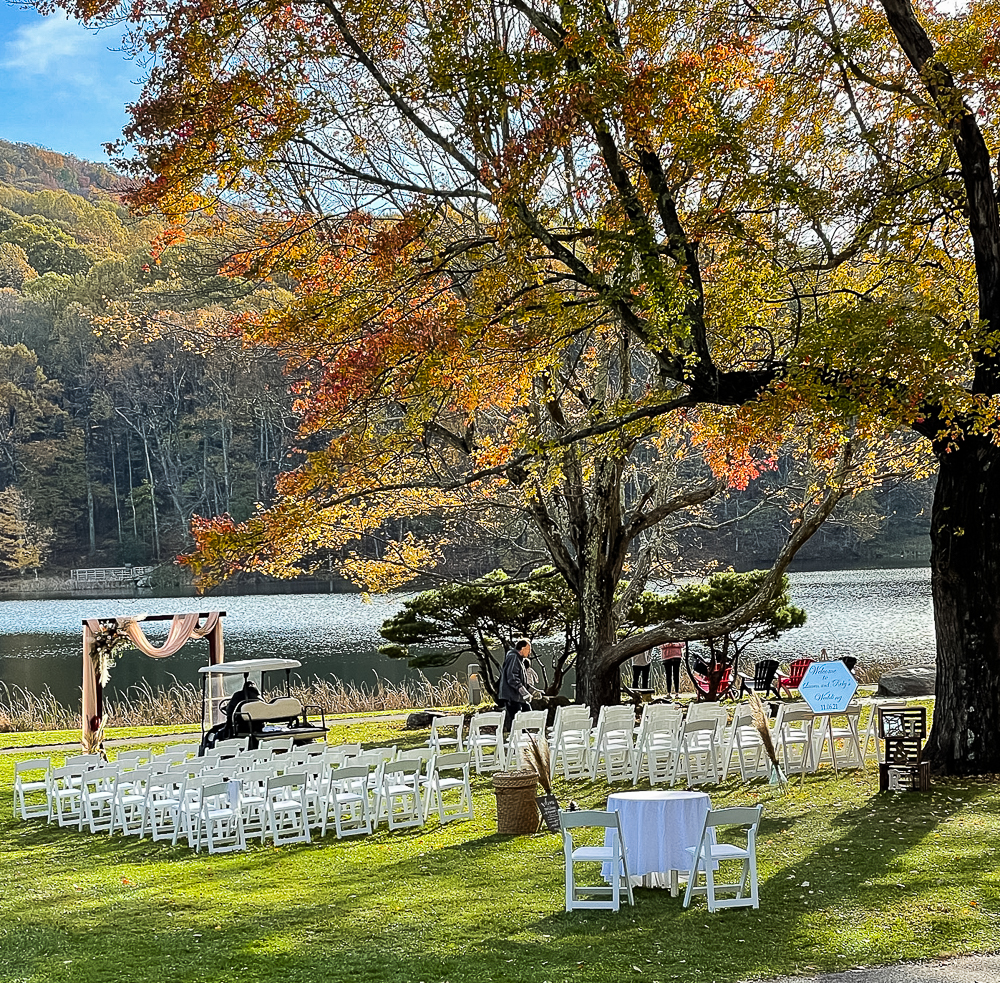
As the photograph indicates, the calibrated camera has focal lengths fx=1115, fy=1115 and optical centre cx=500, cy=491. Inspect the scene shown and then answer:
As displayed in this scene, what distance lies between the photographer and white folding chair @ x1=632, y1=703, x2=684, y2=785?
1244 centimetres

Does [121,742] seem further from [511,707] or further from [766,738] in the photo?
[766,738]

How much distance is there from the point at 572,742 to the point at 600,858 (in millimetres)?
6485

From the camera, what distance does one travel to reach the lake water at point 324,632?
3191 centimetres

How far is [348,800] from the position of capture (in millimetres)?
11023

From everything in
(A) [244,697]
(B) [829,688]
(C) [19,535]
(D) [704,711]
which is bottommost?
(D) [704,711]

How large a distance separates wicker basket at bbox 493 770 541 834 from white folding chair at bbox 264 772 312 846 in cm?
189

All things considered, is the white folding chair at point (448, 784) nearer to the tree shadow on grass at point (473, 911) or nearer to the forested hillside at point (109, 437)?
the tree shadow on grass at point (473, 911)

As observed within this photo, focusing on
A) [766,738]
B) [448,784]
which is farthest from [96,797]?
[766,738]

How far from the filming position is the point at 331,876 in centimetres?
916

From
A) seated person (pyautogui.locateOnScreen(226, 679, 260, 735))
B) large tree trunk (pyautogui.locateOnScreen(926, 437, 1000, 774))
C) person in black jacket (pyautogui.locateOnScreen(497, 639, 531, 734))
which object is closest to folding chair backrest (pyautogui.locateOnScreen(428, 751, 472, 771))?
large tree trunk (pyautogui.locateOnScreen(926, 437, 1000, 774))

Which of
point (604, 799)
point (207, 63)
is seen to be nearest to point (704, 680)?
point (604, 799)

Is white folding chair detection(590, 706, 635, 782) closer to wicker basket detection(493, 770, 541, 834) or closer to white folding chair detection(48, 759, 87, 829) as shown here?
wicker basket detection(493, 770, 541, 834)

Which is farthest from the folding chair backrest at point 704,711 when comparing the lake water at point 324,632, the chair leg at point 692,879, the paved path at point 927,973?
the lake water at point 324,632

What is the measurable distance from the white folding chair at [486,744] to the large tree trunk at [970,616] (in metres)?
5.02
